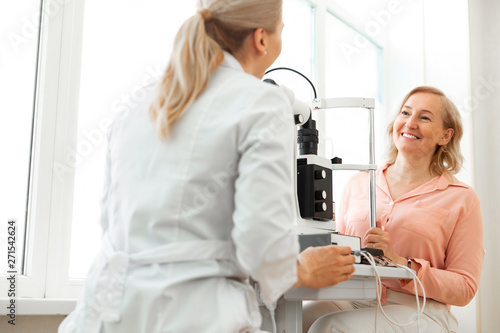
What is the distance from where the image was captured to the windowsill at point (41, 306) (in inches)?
57.5

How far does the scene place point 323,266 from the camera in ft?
3.73

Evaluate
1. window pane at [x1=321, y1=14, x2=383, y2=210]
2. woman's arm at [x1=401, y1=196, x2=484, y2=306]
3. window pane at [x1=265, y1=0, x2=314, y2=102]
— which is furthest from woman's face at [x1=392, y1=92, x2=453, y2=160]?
window pane at [x1=321, y1=14, x2=383, y2=210]

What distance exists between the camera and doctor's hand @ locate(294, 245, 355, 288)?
1096mm

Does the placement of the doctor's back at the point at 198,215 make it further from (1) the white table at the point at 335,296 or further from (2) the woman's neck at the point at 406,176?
(2) the woman's neck at the point at 406,176

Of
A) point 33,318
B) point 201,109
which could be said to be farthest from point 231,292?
point 33,318

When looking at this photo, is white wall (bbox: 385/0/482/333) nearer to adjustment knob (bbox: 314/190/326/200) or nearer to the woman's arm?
the woman's arm

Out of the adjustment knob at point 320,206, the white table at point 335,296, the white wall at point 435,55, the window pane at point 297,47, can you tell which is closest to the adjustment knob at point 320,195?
the adjustment knob at point 320,206

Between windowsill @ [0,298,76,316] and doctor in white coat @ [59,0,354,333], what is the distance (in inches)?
24.8

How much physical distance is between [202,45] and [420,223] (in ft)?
4.45

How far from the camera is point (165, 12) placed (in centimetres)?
213

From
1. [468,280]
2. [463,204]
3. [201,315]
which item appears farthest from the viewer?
[463,204]

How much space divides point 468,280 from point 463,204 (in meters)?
0.29

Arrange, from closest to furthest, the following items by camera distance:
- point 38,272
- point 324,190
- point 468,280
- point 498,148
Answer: point 324,190, point 38,272, point 468,280, point 498,148

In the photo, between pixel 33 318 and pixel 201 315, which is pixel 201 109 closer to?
pixel 201 315
